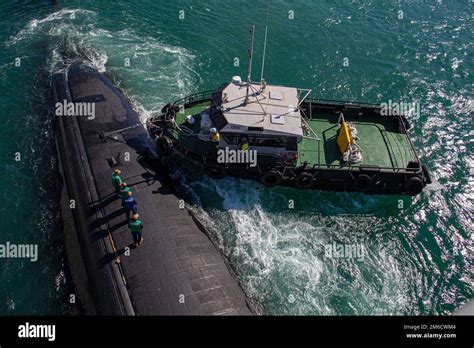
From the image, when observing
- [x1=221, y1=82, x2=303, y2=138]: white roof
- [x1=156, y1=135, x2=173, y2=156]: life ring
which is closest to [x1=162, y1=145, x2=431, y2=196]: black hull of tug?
[x1=156, y1=135, x2=173, y2=156]: life ring

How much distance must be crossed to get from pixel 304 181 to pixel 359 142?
5.02 m

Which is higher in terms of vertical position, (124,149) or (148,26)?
(148,26)

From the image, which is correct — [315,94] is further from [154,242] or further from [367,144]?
[154,242]

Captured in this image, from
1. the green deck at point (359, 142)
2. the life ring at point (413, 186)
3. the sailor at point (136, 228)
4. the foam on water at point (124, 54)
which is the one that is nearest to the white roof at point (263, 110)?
the green deck at point (359, 142)

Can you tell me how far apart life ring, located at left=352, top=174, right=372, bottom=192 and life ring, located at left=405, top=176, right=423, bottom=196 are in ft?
7.83

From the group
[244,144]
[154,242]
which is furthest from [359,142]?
[154,242]

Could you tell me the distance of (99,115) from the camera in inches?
1121

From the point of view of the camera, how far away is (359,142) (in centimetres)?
2725

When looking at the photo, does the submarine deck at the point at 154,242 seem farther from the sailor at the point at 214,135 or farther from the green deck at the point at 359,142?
the sailor at the point at 214,135

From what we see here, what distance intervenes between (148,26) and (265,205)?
24.7m

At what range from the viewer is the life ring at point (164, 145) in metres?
25.6
